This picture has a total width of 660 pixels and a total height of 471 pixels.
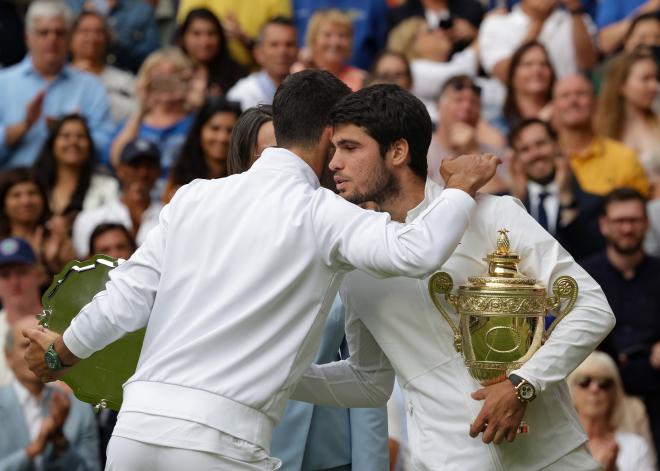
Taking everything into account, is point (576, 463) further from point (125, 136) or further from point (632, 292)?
point (125, 136)

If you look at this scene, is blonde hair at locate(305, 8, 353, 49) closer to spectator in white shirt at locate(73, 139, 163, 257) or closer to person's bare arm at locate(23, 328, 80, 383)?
spectator in white shirt at locate(73, 139, 163, 257)

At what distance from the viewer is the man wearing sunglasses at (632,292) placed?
8438 mm

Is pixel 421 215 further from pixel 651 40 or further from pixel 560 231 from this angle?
pixel 651 40

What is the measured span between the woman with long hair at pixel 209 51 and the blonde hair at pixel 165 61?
15cm

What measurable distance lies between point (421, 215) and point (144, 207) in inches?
A: 215

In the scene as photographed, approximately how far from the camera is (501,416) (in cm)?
465

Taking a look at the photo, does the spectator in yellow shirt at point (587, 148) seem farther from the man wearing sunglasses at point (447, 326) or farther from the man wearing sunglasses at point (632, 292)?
the man wearing sunglasses at point (447, 326)

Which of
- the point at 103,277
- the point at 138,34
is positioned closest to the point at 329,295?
the point at 103,277

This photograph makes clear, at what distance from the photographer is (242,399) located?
177 inches

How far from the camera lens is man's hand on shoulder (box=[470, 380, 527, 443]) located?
465 centimetres

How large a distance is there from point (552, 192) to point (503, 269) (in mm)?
4787

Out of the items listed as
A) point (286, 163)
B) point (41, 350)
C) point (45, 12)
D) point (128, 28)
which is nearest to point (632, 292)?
point (286, 163)

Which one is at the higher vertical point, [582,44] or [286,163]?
[582,44]

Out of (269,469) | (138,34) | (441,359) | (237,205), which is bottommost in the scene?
(269,469)
